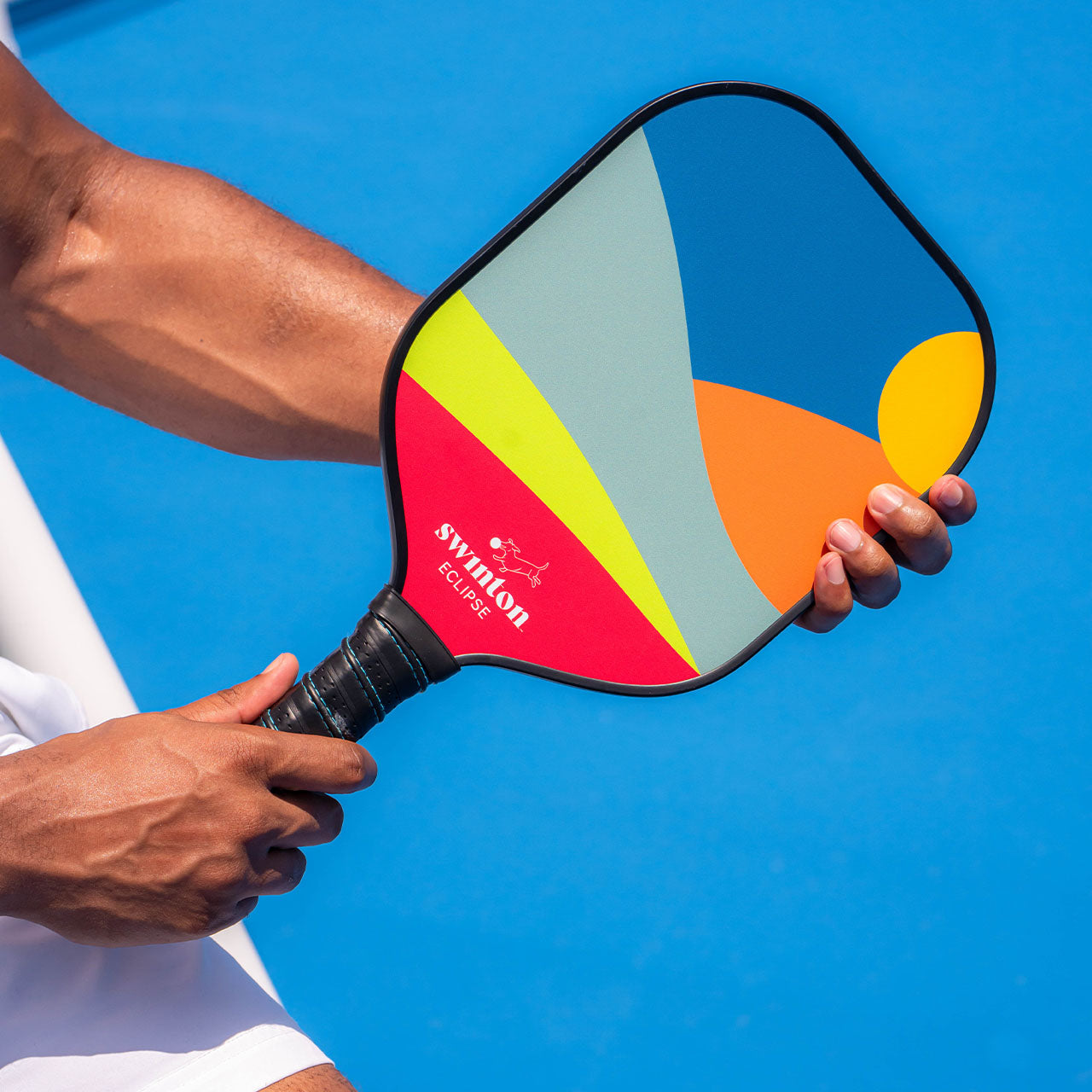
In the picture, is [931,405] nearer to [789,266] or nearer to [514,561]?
[789,266]

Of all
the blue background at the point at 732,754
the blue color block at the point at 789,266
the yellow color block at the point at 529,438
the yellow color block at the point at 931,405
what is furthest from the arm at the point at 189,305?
the blue background at the point at 732,754

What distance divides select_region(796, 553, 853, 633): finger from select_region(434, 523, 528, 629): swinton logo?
0.16 m

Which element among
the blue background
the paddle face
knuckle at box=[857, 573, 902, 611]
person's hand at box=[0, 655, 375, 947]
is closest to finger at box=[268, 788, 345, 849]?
person's hand at box=[0, 655, 375, 947]

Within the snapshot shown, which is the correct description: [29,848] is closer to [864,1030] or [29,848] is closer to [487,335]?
[487,335]

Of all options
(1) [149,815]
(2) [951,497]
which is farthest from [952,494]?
(1) [149,815]

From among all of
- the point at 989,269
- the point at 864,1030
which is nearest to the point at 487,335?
the point at 864,1030

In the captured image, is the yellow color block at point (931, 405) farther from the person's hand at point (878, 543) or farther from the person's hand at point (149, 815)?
the person's hand at point (149, 815)

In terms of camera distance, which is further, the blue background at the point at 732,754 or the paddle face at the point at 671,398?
the blue background at the point at 732,754

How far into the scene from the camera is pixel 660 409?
23.3 inches

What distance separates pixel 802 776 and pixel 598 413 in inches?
40.6

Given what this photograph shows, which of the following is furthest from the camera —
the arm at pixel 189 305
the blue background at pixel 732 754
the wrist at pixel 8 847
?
the blue background at pixel 732 754

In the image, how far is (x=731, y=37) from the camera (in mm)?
1811

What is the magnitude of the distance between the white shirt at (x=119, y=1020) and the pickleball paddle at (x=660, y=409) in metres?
0.21

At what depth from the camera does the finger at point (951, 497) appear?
584 mm
